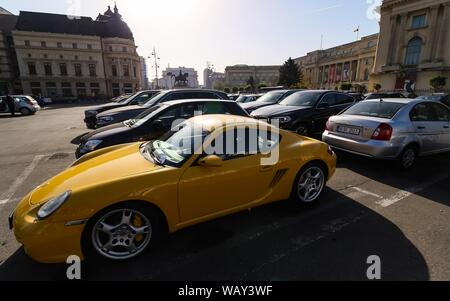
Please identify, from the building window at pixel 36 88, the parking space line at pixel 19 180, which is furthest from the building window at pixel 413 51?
the building window at pixel 36 88

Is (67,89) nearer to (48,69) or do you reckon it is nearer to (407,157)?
(48,69)

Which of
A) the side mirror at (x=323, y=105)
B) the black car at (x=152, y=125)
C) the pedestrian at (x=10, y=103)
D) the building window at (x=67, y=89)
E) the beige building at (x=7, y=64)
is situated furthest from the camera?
the building window at (x=67, y=89)

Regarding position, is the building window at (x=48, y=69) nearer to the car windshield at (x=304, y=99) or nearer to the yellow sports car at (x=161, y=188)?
the car windshield at (x=304, y=99)

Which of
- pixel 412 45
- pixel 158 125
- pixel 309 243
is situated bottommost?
pixel 309 243

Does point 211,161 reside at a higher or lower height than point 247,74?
lower

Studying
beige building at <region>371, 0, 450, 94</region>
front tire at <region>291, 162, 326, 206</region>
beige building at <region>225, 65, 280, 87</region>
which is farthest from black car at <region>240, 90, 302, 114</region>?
beige building at <region>225, 65, 280, 87</region>

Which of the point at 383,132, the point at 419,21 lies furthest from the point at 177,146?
the point at 419,21

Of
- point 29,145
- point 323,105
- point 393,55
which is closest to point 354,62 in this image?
point 393,55

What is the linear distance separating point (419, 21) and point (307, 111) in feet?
156

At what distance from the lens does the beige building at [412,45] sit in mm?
37438

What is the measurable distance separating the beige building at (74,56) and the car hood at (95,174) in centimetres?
6998

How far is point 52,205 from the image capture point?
91.1 inches

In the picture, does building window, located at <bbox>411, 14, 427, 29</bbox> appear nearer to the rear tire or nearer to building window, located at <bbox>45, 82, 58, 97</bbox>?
the rear tire

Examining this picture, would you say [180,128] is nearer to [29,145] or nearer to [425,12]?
[29,145]
